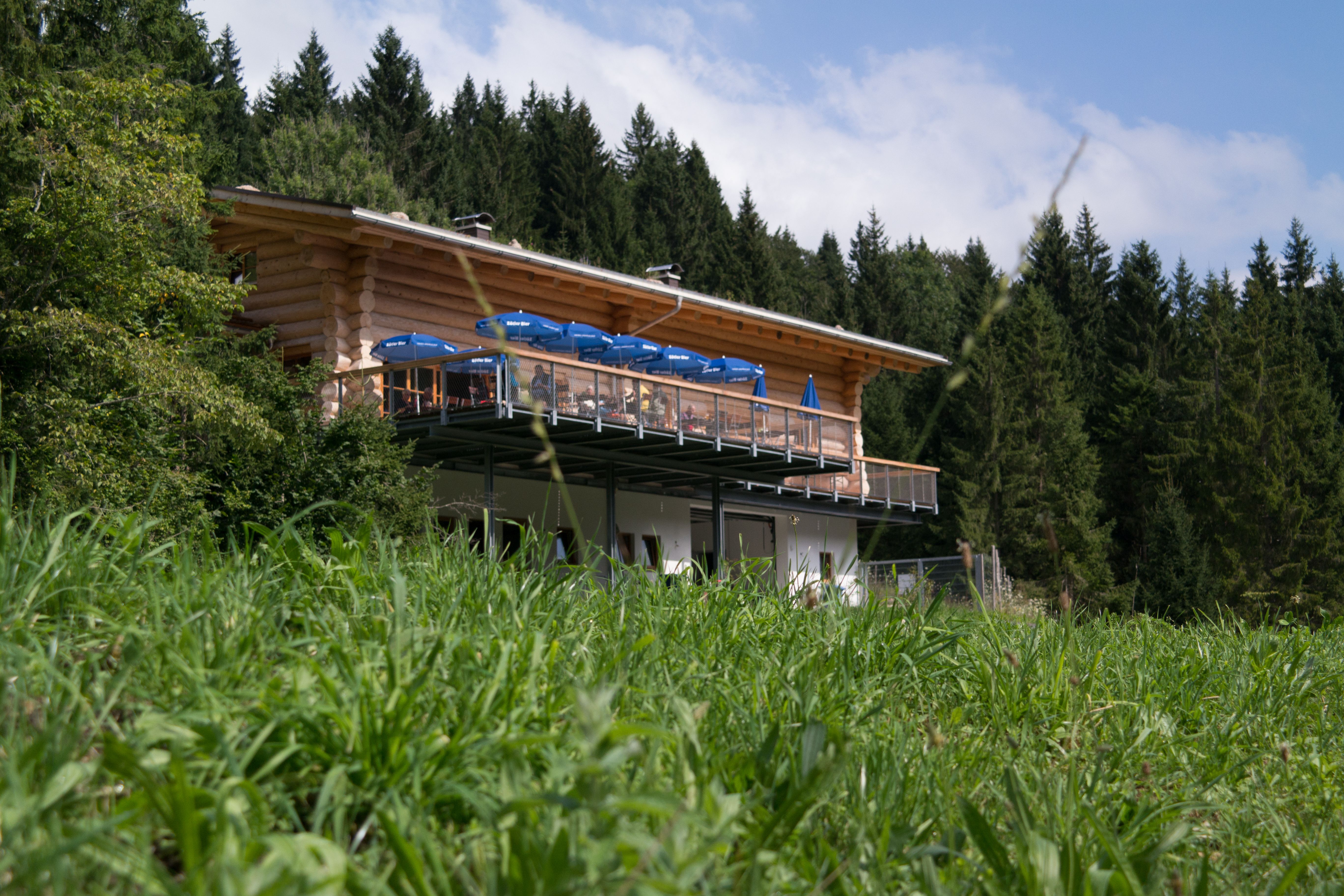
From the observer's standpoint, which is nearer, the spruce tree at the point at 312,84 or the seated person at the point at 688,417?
the seated person at the point at 688,417

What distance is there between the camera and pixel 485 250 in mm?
20047

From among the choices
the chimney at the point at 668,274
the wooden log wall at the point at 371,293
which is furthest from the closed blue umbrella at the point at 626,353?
the chimney at the point at 668,274

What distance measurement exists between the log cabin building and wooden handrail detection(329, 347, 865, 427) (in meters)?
0.04

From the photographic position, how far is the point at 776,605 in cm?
546

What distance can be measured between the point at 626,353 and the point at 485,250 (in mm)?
3034

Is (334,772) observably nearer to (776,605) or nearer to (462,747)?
(462,747)

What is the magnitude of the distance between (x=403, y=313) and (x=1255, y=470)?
33950mm

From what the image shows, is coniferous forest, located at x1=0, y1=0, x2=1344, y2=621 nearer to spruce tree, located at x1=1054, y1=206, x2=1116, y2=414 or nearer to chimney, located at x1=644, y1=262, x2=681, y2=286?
spruce tree, located at x1=1054, y1=206, x2=1116, y2=414

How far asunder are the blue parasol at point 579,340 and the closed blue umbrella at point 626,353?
9.0 inches

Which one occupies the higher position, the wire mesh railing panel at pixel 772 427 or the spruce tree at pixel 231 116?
the spruce tree at pixel 231 116

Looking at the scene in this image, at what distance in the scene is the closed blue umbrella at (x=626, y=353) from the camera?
20.9 metres

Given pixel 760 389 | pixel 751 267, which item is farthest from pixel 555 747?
pixel 751 267

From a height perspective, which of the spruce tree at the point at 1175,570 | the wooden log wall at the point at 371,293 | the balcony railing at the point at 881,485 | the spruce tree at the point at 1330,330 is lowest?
the spruce tree at the point at 1175,570

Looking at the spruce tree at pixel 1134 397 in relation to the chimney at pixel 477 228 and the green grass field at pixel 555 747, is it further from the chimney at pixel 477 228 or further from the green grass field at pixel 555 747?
the green grass field at pixel 555 747
